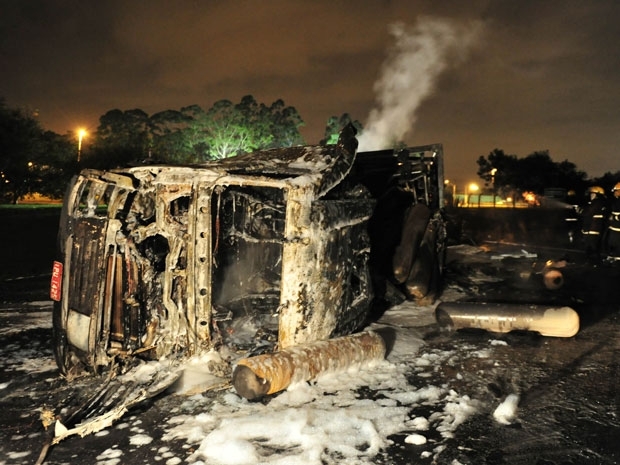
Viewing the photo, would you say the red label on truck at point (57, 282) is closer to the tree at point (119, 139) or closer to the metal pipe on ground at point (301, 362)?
the metal pipe on ground at point (301, 362)

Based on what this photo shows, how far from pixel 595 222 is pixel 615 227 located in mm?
947

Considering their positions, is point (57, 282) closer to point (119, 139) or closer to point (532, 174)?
point (119, 139)

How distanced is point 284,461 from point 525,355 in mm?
3451

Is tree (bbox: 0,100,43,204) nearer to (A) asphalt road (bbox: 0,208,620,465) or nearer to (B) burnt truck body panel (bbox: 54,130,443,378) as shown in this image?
(A) asphalt road (bbox: 0,208,620,465)

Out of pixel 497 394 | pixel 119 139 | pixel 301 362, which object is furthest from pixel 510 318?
pixel 119 139

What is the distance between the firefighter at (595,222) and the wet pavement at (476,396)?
4510mm

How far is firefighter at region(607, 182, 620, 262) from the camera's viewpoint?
411 inches

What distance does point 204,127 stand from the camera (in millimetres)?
42531

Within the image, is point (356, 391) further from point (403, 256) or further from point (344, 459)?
point (403, 256)

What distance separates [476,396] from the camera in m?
4.15

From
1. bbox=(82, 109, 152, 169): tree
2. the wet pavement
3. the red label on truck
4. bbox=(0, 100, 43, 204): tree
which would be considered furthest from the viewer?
bbox=(82, 109, 152, 169): tree

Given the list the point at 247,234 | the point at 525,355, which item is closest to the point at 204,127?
the point at 247,234

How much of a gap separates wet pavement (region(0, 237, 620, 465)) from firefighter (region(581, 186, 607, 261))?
4.51 metres

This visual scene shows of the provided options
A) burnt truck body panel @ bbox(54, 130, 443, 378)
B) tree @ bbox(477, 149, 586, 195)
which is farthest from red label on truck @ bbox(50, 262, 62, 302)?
tree @ bbox(477, 149, 586, 195)
